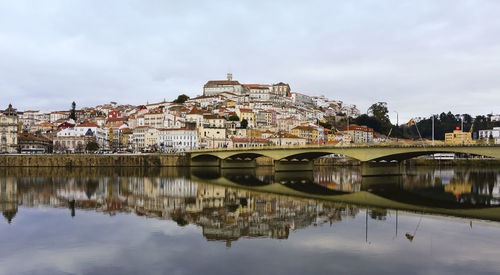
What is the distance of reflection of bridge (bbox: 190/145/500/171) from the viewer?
3756 cm

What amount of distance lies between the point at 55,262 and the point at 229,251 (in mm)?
5632

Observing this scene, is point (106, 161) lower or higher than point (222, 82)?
lower

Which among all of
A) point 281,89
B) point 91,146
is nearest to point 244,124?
point 91,146

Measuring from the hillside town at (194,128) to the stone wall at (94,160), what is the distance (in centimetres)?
1895

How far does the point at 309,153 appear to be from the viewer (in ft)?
179

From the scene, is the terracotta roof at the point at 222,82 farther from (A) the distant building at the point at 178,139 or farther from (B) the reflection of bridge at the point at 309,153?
(B) the reflection of bridge at the point at 309,153

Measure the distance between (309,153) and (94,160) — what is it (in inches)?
1579

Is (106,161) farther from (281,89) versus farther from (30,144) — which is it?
(281,89)

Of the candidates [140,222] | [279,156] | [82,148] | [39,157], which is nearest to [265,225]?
[140,222]

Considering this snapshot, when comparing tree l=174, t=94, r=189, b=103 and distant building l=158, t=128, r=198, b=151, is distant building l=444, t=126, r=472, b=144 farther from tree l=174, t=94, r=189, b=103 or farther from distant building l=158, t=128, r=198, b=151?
tree l=174, t=94, r=189, b=103

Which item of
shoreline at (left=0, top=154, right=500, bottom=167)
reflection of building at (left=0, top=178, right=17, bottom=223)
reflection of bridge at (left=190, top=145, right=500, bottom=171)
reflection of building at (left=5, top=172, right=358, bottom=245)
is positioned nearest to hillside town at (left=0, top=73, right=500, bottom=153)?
reflection of bridge at (left=190, top=145, right=500, bottom=171)

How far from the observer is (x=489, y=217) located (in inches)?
838

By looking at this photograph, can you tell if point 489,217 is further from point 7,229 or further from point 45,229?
point 7,229

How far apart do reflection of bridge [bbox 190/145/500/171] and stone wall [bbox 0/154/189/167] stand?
14.9 ft
